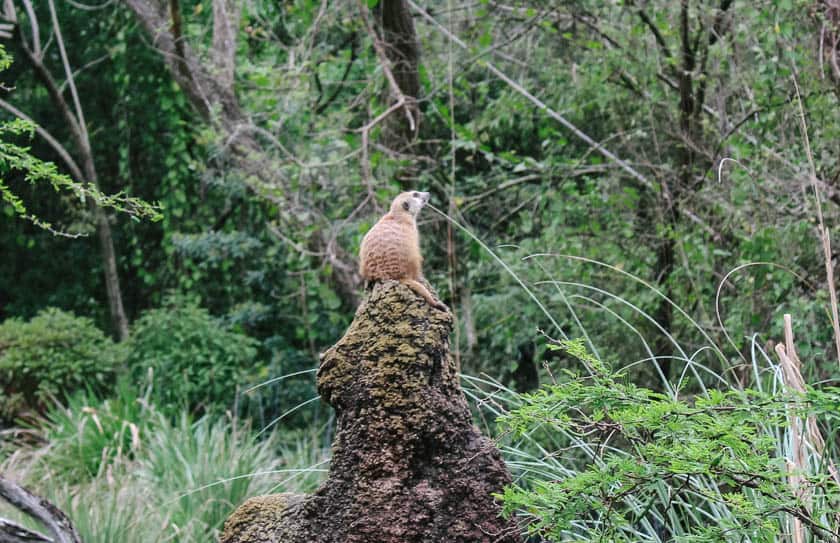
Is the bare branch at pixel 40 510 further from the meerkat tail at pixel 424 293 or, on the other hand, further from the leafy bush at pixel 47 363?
the leafy bush at pixel 47 363

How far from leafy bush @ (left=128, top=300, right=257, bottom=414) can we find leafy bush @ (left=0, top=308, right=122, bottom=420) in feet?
0.93

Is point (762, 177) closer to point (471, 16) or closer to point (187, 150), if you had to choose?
point (471, 16)

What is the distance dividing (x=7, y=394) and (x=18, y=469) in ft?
5.29

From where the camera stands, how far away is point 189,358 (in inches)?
299

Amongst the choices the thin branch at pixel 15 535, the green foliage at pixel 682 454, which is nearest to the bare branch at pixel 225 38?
the thin branch at pixel 15 535

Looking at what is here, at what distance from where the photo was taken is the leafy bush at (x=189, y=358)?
751 centimetres

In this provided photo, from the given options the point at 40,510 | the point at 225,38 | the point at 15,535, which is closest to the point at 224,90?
the point at 225,38

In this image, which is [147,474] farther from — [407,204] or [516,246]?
[516,246]

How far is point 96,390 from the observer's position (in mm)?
7703

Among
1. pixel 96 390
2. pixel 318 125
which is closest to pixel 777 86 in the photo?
pixel 318 125

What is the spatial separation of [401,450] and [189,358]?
5.63m

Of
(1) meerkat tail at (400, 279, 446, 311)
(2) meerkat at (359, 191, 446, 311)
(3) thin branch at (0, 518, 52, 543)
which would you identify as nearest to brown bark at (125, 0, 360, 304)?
(3) thin branch at (0, 518, 52, 543)

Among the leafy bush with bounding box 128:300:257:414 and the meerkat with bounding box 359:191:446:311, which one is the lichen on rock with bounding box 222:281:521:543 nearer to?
the meerkat with bounding box 359:191:446:311

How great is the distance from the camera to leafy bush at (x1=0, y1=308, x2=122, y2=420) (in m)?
7.52
